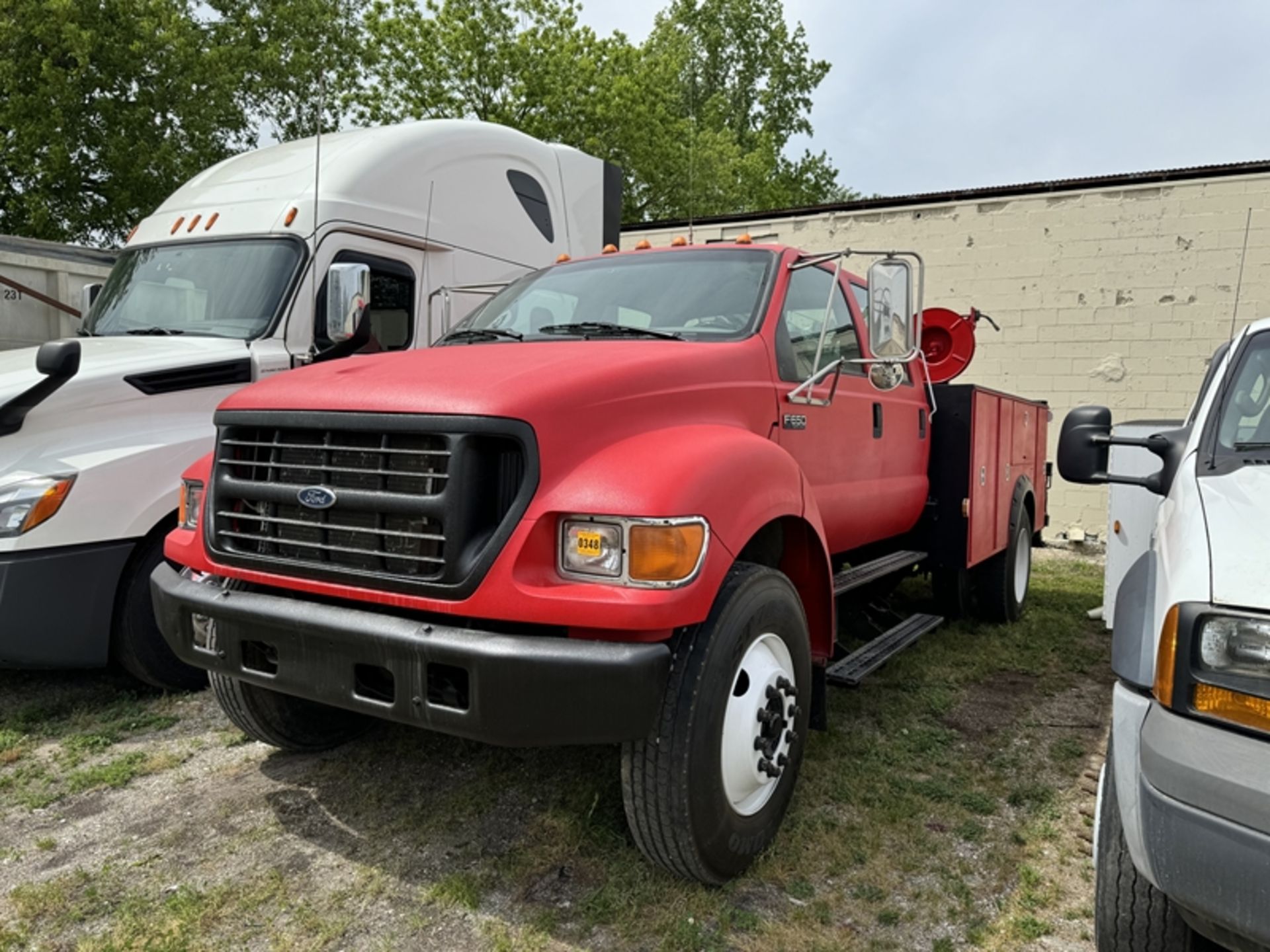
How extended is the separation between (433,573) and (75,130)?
69.9 feet

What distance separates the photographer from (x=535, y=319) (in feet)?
12.9

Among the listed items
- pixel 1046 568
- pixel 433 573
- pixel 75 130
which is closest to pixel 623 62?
pixel 75 130

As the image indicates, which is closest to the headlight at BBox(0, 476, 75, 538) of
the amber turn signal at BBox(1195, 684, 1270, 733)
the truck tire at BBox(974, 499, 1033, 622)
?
the amber turn signal at BBox(1195, 684, 1270, 733)

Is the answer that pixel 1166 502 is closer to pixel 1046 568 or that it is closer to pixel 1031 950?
pixel 1031 950

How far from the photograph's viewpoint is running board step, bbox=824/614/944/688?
11.7ft

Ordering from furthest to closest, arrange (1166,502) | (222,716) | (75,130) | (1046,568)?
1. (75,130)
2. (1046,568)
3. (222,716)
4. (1166,502)

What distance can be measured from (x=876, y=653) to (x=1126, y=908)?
188 centimetres

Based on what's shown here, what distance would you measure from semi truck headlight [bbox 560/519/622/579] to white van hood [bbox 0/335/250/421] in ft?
9.98

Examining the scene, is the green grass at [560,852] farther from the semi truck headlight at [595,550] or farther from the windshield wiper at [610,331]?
the windshield wiper at [610,331]

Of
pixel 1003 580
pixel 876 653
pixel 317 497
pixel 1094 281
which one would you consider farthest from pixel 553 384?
pixel 1094 281

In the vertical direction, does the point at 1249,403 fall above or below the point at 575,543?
above

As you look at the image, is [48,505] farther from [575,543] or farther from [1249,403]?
[1249,403]

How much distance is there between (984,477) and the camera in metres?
5.39

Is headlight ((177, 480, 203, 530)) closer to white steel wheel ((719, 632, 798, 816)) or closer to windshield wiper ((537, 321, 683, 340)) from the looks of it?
windshield wiper ((537, 321, 683, 340))
